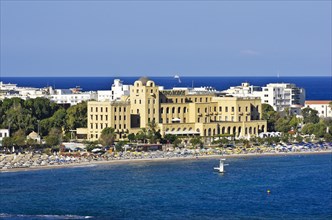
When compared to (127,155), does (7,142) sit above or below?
above

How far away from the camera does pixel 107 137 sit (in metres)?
62.6

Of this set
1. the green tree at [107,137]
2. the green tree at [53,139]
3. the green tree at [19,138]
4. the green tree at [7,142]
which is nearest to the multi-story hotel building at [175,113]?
the green tree at [107,137]

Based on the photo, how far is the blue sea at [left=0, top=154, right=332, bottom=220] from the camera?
131ft

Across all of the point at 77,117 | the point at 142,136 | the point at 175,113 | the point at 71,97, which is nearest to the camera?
the point at 142,136

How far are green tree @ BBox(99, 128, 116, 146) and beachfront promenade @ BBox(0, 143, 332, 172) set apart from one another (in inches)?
84.7

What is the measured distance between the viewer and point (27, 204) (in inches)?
1633

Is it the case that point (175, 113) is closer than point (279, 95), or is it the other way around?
point (175, 113)

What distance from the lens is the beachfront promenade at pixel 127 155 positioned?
55.4 metres

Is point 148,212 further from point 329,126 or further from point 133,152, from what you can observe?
point 329,126

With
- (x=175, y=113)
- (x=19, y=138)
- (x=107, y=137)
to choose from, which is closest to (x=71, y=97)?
(x=175, y=113)

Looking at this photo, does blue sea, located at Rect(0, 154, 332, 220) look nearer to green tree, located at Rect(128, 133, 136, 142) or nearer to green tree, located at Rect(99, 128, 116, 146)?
green tree, located at Rect(99, 128, 116, 146)

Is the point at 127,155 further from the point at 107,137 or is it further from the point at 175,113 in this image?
the point at 175,113

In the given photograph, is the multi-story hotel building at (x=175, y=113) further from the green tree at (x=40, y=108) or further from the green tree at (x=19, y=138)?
the green tree at (x=40, y=108)

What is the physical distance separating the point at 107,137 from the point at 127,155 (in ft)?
11.7
